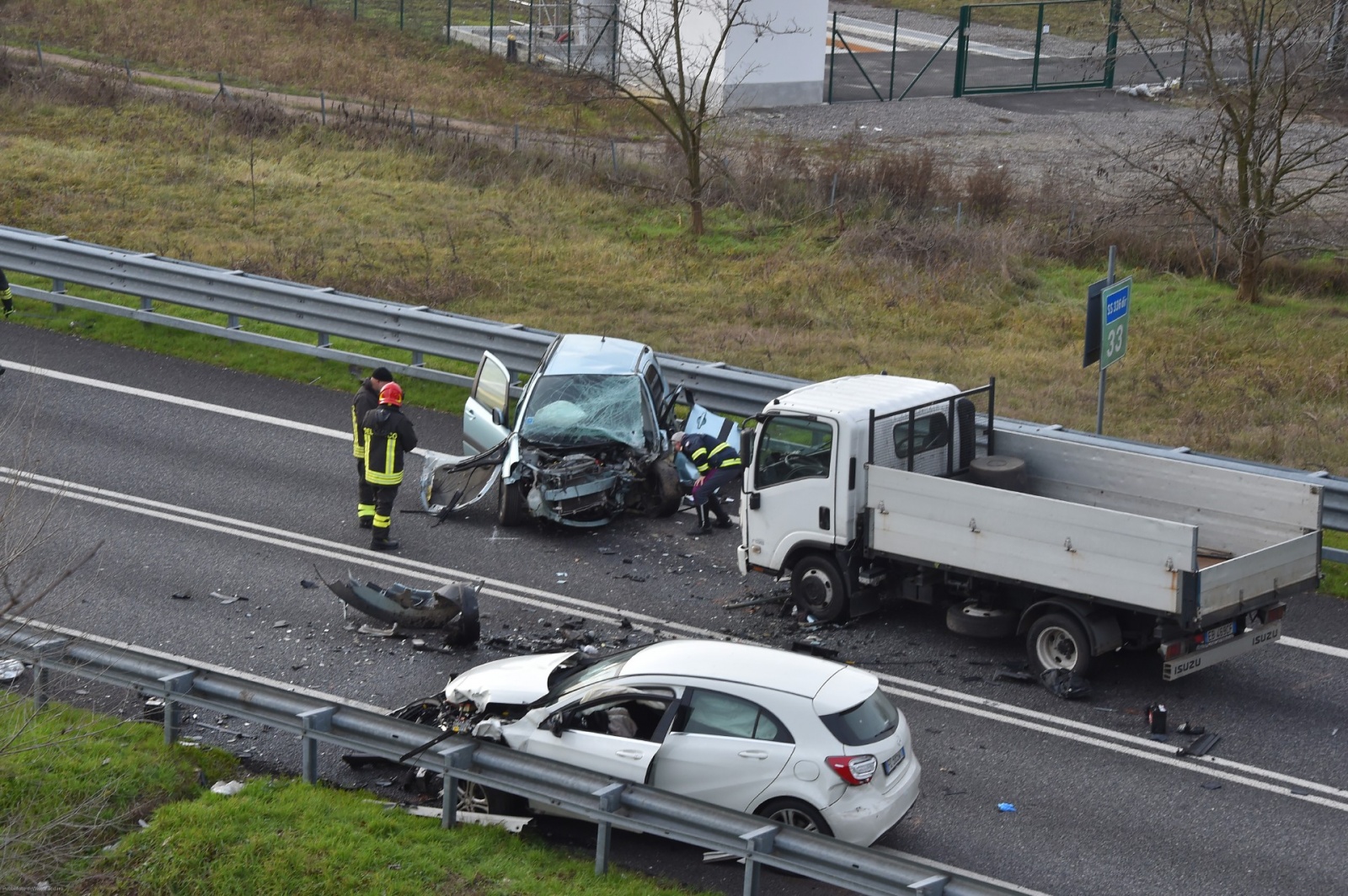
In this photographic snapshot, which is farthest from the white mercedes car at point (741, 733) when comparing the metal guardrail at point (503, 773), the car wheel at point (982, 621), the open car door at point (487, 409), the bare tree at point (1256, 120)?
the bare tree at point (1256, 120)

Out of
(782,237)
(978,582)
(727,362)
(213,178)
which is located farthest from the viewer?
(213,178)

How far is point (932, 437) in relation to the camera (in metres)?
11.7

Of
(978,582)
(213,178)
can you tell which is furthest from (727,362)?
(213,178)

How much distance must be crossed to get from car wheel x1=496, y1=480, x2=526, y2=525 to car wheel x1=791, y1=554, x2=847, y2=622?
304cm

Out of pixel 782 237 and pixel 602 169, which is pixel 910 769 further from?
pixel 602 169

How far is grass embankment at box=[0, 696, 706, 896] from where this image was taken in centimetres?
768

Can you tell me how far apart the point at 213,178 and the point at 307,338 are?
9.09 m

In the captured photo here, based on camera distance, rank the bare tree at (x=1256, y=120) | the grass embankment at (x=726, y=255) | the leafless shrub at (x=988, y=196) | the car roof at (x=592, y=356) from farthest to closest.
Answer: the leafless shrub at (x=988, y=196), the bare tree at (x=1256, y=120), the grass embankment at (x=726, y=255), the car roof at (x=592, y=356)

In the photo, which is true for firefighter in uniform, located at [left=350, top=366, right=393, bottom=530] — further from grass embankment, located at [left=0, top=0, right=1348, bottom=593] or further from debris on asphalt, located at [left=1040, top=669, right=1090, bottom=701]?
debris on asphalt, located at [left=1040, top=669, right=1090, bottom=701]

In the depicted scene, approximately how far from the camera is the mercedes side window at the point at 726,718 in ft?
26.5

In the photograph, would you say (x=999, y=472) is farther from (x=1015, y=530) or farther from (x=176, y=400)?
(x=176, y=400)

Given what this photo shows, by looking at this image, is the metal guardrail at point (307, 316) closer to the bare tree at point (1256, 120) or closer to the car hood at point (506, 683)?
the car hood at point (506, 683)

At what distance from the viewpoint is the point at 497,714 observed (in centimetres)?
884

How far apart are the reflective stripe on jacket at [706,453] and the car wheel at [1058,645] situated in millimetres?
4243
